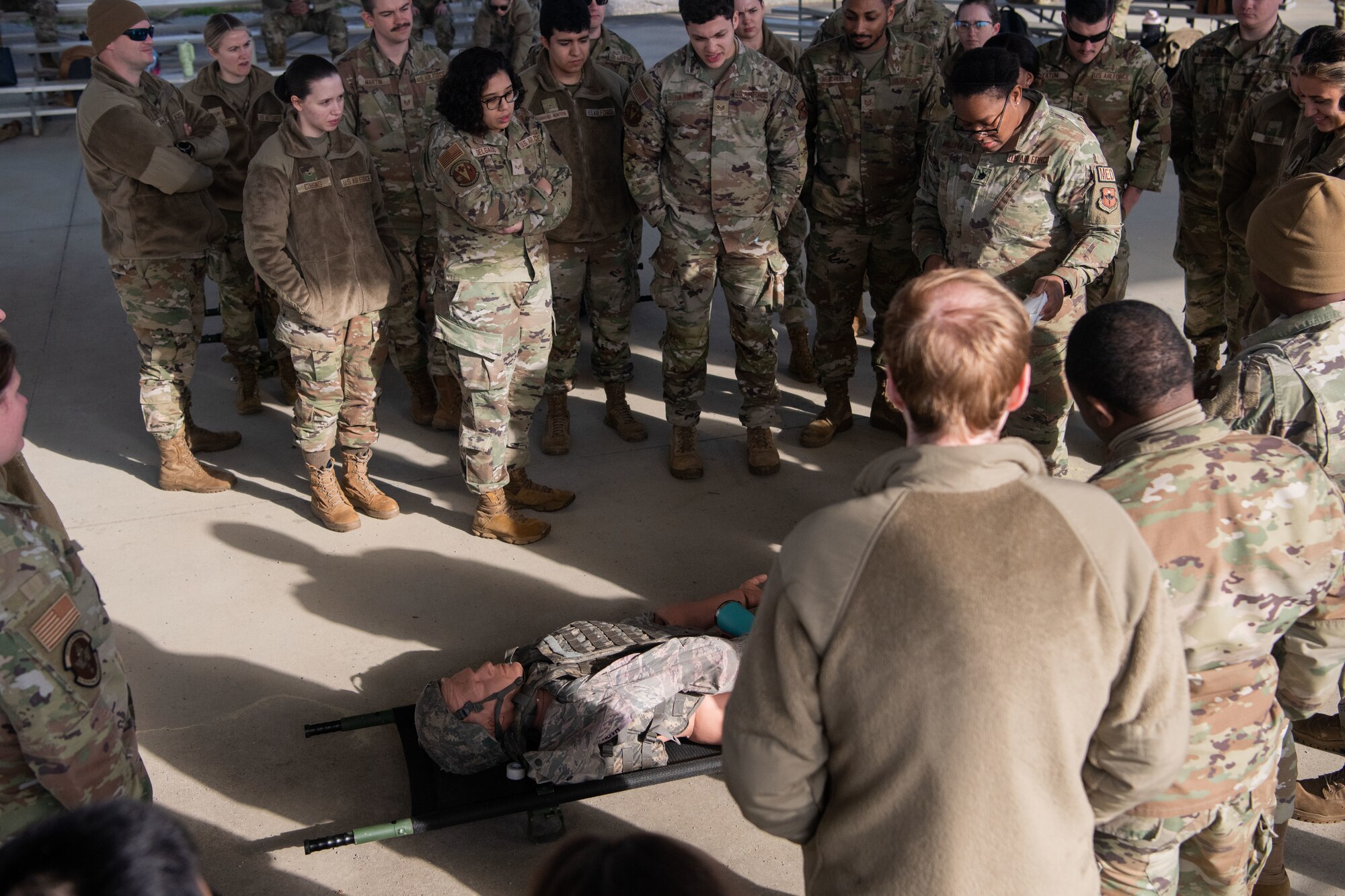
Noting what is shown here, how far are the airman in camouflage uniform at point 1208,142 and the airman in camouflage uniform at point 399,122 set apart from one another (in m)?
3.57

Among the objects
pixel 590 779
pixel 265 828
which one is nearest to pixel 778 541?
pixel 590 779

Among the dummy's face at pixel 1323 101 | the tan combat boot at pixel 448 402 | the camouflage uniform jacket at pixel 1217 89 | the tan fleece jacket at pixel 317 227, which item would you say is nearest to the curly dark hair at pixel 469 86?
the tan fleece jacket at pixel 317 227

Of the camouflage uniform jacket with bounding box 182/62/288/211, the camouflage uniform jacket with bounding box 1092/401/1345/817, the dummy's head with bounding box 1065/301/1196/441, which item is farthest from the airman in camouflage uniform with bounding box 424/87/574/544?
the camouflage uniform jacket with bounding box 1092/401/1345/817

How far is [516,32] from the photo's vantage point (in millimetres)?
6938

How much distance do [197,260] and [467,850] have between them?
2.90 metres

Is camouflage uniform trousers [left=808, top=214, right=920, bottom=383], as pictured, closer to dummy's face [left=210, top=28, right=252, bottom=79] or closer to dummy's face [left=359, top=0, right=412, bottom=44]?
dummy's face [left=359, top=0, right=412, bottom=44]

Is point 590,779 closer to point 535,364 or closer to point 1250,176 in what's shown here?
point 535,364

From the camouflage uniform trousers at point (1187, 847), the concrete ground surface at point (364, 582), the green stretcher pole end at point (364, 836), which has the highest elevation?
the camouflage uniform trousers at point (1187, 847)

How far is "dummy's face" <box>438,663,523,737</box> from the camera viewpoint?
3.08m

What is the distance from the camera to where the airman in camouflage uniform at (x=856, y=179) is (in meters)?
4.61

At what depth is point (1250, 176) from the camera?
4.59 m

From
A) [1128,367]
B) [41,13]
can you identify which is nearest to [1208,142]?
[1128,367]

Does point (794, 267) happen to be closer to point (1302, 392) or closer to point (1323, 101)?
point (1323, 101)

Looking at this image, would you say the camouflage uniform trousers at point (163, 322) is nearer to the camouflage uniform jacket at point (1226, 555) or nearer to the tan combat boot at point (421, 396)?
the tan combat boot at point (421, 396)
